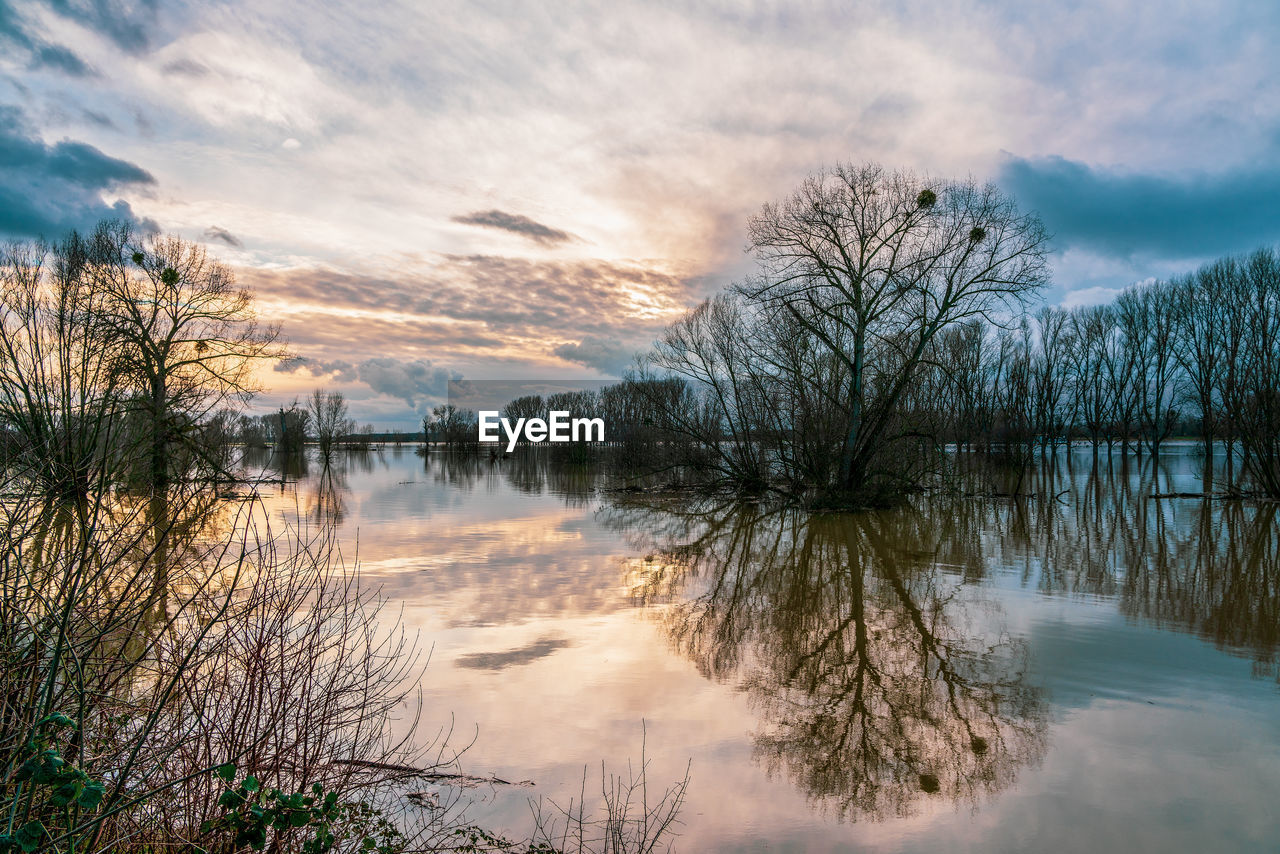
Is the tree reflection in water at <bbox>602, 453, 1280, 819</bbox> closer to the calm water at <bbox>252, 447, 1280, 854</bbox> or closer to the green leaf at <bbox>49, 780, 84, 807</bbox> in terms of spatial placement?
the calm water at <bbox>252, 447, 1280, 854</bbox>

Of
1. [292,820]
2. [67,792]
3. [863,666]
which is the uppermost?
[67,792]

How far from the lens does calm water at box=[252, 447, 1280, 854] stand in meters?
5.02

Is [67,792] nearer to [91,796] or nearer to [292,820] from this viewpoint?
[91,796]

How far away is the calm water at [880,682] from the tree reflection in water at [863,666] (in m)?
0.04

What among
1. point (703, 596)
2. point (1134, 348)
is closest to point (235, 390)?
point (703, 596)

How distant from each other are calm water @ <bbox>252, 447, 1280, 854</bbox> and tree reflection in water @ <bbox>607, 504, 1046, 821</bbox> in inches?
1.5

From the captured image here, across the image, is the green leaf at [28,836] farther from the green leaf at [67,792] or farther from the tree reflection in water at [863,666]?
the tree reflection in water at [863,666]

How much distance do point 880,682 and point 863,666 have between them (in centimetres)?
55

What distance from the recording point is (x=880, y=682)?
7.52 m

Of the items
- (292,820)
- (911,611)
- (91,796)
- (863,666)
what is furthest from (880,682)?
(91,796)

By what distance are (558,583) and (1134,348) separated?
6360cm

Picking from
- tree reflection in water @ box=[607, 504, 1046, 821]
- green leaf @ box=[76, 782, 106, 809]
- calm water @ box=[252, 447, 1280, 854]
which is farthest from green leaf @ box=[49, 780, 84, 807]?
tree reflection in water @ box=[607, 504, 1046, 821]

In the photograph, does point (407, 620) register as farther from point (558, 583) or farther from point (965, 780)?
point (965, 780)

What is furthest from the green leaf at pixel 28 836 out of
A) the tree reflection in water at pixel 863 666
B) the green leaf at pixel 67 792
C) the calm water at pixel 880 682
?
the tree reflection in water at pixel 863 666
